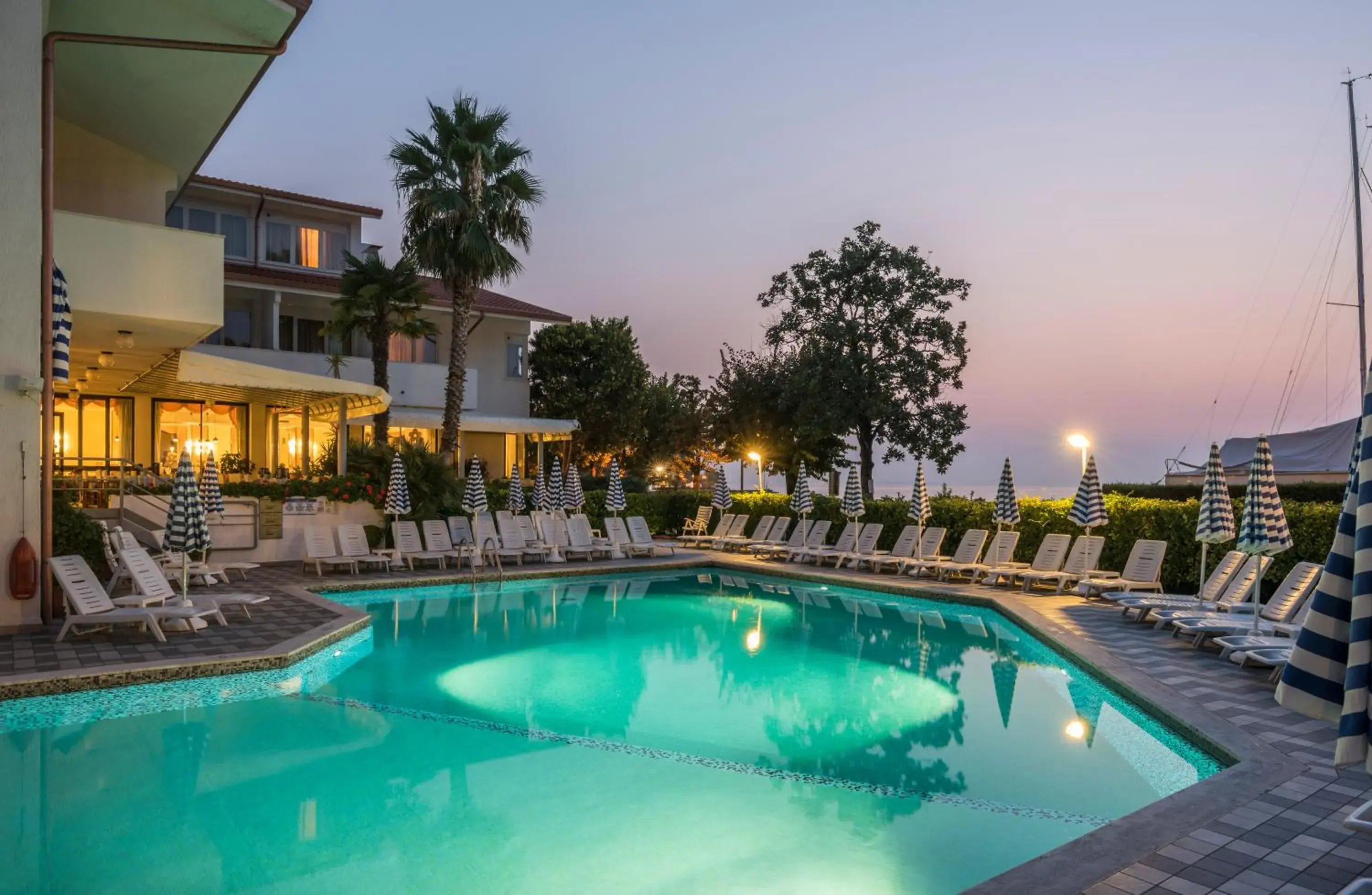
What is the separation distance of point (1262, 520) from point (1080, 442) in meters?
6.67

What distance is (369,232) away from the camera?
2942 cm

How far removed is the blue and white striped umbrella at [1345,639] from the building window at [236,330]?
26.1m

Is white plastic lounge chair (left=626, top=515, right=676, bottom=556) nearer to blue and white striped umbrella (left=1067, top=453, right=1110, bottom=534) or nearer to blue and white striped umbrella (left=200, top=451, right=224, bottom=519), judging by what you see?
blue and white striped umbrella (left=200, top=451, right=224, bottom=519)

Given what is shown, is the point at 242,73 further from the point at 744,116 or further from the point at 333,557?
the point at 744,116

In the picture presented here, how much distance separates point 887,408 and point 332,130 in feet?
66.5

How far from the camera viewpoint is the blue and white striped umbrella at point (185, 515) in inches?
424

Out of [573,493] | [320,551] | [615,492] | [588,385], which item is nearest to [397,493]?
[320,551]

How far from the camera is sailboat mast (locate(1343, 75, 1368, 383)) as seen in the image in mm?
24969

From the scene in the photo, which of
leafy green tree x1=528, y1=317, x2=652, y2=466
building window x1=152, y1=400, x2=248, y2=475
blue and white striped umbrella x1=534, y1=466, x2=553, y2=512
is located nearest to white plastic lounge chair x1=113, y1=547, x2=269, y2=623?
blue and white striped umbrella x1=534, y1=466, x2=553, y2=512

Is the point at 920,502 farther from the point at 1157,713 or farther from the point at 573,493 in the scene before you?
the point at 1157,713

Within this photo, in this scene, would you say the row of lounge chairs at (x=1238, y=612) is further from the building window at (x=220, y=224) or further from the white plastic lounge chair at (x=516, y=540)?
the building window at (x=220, y=224)

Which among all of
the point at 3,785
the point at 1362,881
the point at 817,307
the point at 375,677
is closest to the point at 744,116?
the point at 817,307

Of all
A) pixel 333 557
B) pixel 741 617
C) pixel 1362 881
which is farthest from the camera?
pixel 333 557

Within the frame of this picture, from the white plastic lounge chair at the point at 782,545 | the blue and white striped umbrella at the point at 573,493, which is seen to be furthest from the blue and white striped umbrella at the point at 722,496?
the blue and white striped umbrella at the point at 573,493
